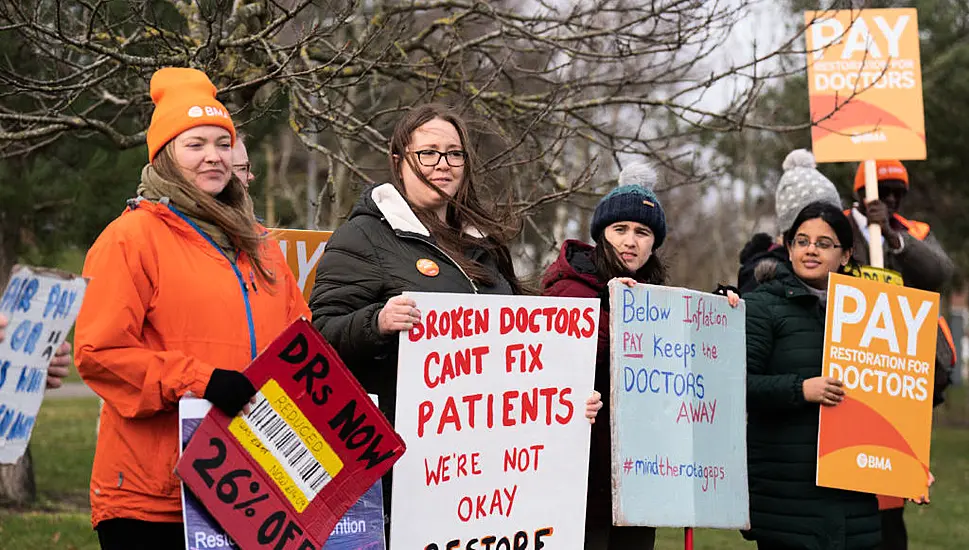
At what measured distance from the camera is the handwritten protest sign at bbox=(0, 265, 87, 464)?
2883 mm

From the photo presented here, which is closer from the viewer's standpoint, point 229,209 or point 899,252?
point 229,209

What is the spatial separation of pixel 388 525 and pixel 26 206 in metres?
6.47

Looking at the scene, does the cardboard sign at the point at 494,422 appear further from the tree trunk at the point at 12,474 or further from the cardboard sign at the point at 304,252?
the tree trunk at the point at 12,474

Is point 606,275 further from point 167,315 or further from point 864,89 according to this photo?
point 864,89

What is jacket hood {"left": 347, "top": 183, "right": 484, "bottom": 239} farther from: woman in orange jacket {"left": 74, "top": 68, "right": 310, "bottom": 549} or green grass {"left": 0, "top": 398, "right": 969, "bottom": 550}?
green grass {"left": 0, "top": 398, "right": 969, "bottom": 550}

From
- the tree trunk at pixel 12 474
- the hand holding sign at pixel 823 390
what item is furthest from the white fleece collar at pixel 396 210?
the tree trunk at pixel 12 474

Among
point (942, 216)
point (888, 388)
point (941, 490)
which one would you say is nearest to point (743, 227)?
point (942, 216)

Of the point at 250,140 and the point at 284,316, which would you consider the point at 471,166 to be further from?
the point at 250,140

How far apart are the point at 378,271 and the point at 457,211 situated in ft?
1.25

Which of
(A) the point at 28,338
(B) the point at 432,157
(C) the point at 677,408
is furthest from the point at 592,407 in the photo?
(A) the point at 28,338

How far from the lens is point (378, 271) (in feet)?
13.5

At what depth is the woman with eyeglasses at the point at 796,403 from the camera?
16.7 ft

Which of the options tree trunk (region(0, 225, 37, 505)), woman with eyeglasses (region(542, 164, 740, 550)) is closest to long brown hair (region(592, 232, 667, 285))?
woman with eyeglasses (region(542, 164, 740, 550))

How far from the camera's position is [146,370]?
324 cm
